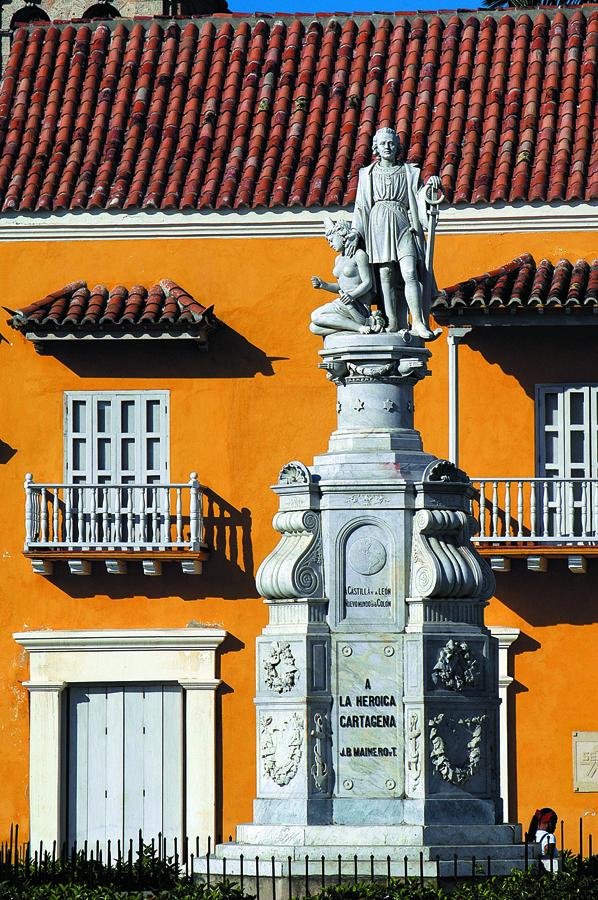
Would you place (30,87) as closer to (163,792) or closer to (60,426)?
(60,426)

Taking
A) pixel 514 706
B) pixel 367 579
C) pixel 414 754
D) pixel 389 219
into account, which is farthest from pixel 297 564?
pixel 514 706

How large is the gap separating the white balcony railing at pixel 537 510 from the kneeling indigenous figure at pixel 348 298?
31.1 ft

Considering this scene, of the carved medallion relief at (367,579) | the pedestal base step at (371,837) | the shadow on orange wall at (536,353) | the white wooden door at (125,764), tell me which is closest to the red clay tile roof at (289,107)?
the shadow on orange wall at (536,353)

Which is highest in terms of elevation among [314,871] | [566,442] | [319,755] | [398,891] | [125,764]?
[566,442]

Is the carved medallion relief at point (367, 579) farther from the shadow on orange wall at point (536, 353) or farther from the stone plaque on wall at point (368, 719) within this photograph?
the shadow on orange wall at point (536, 353)

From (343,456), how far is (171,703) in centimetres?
1185

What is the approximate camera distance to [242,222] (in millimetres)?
32156

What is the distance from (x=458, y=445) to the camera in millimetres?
31594

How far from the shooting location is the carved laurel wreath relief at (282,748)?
787 inches

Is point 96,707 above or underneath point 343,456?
underneath

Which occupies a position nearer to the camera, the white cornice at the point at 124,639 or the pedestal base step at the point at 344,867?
the pedestal base step at the point at 344,867

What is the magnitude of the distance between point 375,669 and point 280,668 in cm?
74

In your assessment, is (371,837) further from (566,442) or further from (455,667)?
(566,442)

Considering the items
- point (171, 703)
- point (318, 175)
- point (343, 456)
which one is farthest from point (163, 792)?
point (343, 456)
